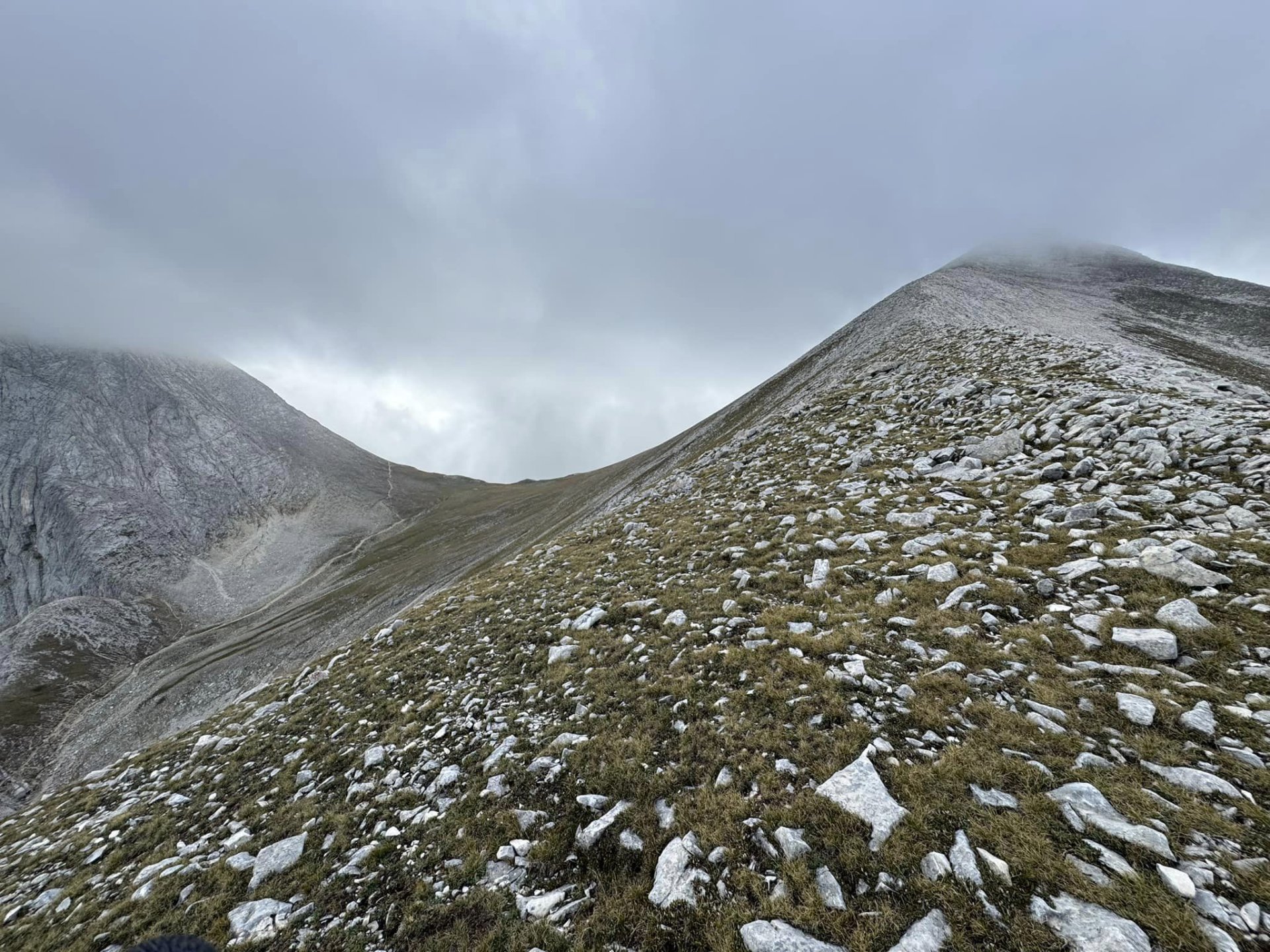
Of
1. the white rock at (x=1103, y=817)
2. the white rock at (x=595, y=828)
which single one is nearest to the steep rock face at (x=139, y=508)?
the white rock at (x=595, y=828)

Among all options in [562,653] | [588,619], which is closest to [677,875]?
[562,653]

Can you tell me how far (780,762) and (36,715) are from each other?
88.8m

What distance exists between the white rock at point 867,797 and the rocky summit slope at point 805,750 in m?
0.03

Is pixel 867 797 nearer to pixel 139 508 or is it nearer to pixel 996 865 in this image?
pixel 996 865

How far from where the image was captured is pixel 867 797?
564 cm

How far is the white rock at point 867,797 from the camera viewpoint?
5.24 m

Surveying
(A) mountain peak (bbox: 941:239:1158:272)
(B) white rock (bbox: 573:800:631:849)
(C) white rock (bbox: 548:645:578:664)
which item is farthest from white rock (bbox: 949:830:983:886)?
(A) mountain peak (bbox: 941:239:1158:272)

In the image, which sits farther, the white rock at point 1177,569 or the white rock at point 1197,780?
the white rock at point 1177,569

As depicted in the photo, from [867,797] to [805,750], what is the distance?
113 cm

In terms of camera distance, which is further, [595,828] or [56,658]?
[56,658]

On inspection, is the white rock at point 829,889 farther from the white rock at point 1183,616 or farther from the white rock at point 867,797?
the white rock at point 1183,616

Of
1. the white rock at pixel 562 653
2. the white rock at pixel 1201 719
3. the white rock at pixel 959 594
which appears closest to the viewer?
the white rock at pixel 1201 719

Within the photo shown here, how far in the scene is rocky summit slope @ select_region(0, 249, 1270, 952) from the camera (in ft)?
15.3

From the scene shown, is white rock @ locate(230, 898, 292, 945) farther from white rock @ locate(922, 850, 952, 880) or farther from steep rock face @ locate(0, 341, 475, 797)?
steep rock face @ locate(0, 341, 475, 797)
